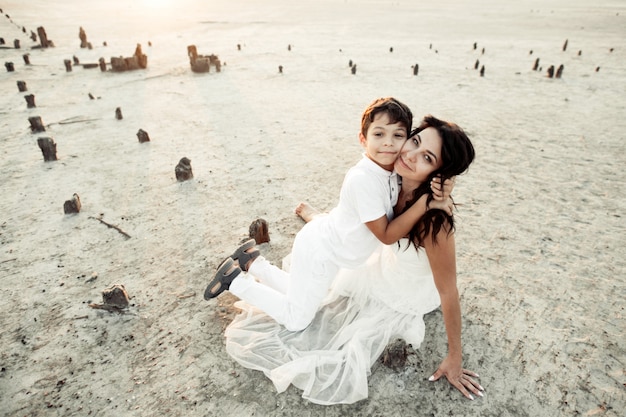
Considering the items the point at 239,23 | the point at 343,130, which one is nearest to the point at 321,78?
the point at 343,130

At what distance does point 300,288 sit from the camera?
3.05 m

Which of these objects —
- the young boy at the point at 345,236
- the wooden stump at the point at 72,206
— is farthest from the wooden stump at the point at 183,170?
the young boy at the point at 345,236

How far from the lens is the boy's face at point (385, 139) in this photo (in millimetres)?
2590

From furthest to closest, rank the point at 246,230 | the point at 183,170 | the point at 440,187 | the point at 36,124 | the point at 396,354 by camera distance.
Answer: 1. the point at 36,124
2. the point at 183,170
3. the point at 246,230
4. the point at 396,354
5. the point at 440,187

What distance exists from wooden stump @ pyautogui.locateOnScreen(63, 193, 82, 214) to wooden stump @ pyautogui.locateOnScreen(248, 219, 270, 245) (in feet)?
8.36

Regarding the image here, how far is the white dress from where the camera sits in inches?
107

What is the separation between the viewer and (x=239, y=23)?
27.2m

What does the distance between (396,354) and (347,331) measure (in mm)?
438

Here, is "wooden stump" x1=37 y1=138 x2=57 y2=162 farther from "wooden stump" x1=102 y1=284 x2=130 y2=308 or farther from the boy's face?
the boy's face

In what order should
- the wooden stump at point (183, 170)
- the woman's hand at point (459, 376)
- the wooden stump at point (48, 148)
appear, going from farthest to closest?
the wooden stump at point (48, 148), the wooden stump at point (183, 170), the woman's hand at point (459, 376)

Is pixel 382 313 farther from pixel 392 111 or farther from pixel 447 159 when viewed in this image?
pixel 392 111

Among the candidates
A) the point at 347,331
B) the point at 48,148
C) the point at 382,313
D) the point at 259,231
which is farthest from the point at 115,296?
the point at 48,148

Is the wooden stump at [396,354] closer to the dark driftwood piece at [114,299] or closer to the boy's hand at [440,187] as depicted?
the boy's hand at [440,187]

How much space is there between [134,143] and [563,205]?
7.65m
